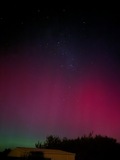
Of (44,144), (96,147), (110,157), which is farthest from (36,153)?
(44,144)

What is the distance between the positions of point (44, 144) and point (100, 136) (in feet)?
38.5

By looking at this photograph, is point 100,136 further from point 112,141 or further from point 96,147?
point 96,147

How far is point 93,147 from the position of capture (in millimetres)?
51438

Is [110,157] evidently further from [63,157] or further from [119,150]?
[63,157]

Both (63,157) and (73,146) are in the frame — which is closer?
(63,157)

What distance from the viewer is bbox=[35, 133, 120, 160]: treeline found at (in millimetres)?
46250

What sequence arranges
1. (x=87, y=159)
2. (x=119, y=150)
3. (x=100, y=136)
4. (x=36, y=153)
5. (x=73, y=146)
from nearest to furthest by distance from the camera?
(x=36, y=153)
(x=87, y=159)
(x=119, y=150)
(x=73, y=146)
(x=100, y=136)

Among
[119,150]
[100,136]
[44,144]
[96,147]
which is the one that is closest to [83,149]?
[96,147]

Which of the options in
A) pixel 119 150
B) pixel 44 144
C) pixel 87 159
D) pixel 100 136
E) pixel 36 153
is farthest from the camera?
pixel 44 144

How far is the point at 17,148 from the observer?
33.8m

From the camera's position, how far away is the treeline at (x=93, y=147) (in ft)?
152

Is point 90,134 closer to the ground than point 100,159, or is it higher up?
higher up

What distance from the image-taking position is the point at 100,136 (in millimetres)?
60281

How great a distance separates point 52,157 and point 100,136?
2881 centimetres
